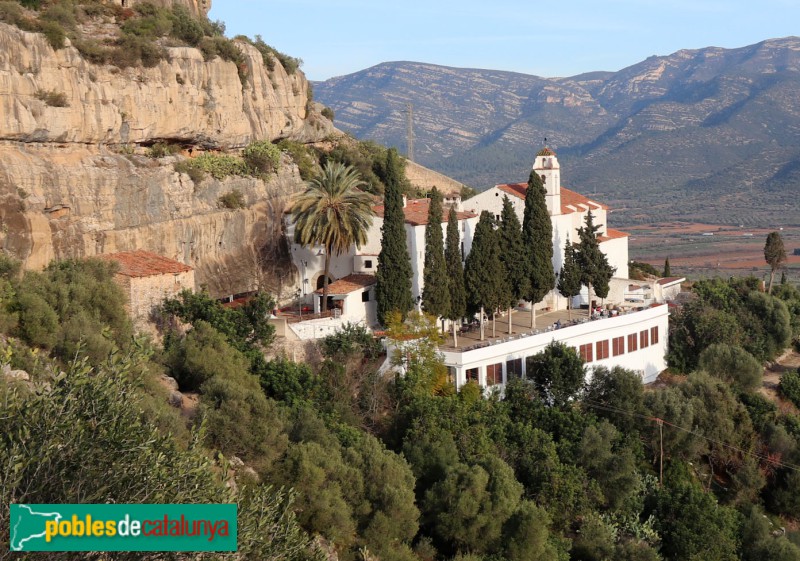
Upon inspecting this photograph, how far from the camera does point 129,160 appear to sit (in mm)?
31031

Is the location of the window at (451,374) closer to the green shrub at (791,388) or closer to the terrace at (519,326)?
the terrace at (519,326)

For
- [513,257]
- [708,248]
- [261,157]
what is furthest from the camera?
[708,248]

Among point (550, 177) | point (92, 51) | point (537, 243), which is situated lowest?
point (537, 243)

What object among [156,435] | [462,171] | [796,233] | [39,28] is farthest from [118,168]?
[462,171]

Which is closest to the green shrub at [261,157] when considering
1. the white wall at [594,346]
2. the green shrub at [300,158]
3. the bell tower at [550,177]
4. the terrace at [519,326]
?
the green shrub at [300,158]

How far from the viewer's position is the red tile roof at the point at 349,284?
33750mm

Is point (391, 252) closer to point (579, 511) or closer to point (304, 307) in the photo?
point (304, 307)

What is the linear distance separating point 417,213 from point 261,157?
589 centimetres

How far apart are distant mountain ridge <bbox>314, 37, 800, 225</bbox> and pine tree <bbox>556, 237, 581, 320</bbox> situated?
9015cm

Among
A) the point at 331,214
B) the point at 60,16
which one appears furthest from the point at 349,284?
the point at 60,16

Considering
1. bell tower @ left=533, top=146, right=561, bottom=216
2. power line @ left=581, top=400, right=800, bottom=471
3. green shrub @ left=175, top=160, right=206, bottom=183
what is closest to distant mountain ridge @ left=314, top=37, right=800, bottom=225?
bell tower @ left=533, top=146, right=561, bottom=216

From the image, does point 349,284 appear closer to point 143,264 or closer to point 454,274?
point 454,274

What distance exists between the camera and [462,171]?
151750mm

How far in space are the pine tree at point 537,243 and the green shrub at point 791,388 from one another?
10101 millimetres
